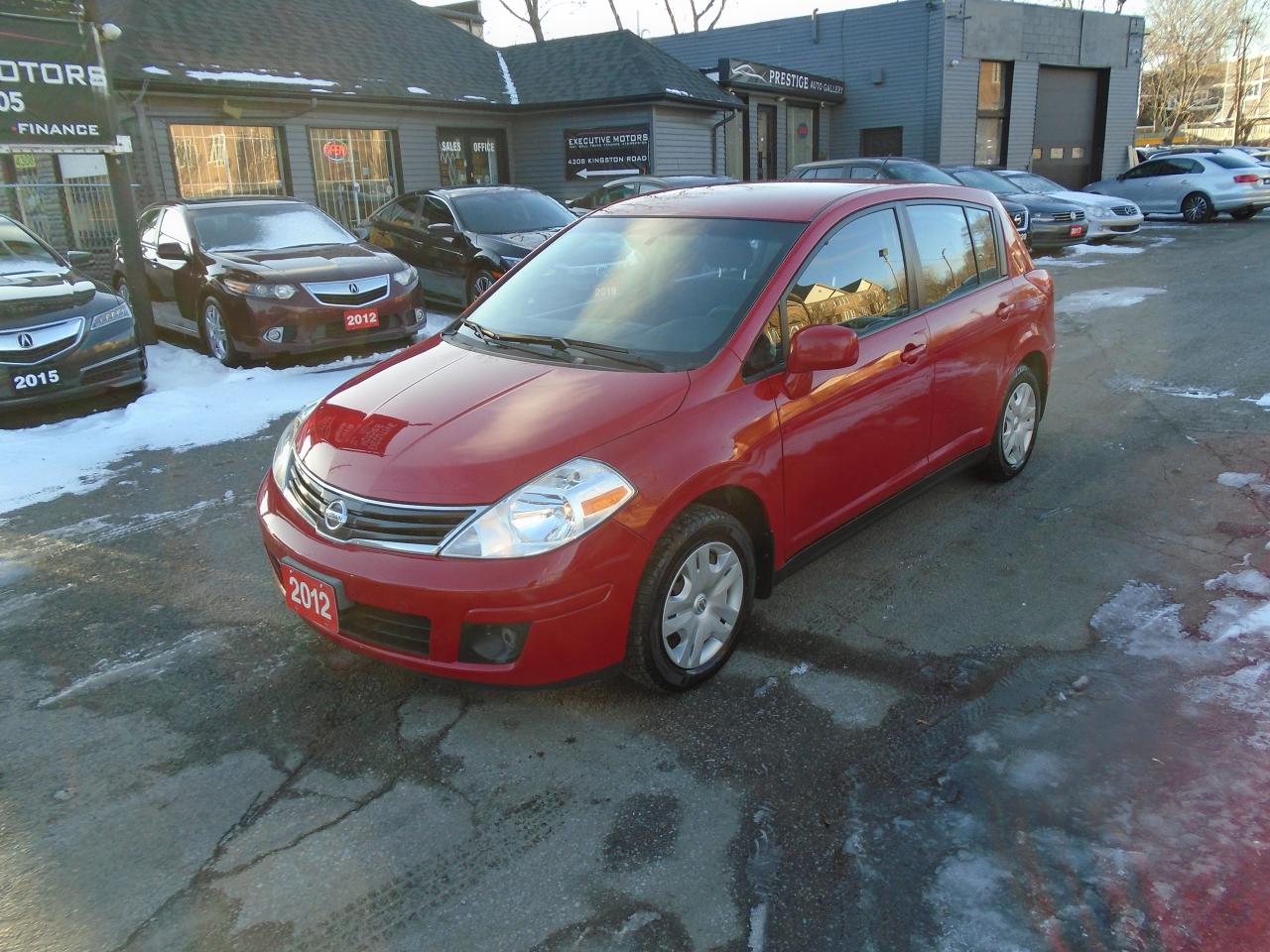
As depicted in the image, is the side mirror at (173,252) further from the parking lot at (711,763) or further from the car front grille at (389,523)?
the car front grille at (389,523)

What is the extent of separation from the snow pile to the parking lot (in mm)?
1011

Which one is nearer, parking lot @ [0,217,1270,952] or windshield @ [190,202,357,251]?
parking lot @ [0,217,1270,952]

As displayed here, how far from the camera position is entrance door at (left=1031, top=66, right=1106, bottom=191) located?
91.9 ft

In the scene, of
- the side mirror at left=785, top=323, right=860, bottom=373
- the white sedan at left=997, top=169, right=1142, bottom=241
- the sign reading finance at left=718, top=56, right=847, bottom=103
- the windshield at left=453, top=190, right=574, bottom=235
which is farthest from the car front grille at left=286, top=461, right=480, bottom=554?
the sign reading finance at left=718, top=56, right=847, bottom=103

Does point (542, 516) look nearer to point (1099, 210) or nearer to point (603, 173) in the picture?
point (1099, 210)

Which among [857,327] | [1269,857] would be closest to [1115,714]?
[1269,857]

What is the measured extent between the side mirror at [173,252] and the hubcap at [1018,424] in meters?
7.93

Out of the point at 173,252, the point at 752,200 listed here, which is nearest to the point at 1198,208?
the point at 173,252

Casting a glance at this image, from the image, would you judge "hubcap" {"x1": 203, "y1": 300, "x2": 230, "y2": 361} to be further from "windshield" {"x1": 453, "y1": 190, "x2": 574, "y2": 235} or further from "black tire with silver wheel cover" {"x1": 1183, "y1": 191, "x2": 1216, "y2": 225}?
"black tire with silver wheel cover" {"x1": 1183, "y1": 191, "x2": 1216, "y2": 225}

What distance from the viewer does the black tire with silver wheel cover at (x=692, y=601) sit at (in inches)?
125

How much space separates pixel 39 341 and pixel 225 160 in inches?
363

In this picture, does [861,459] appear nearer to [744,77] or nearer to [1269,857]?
[1269,857]

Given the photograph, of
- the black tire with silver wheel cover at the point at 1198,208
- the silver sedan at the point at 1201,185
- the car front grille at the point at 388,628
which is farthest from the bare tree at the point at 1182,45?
→ the car front grille at the point at 388,628

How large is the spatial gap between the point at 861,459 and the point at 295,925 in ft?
9.07
